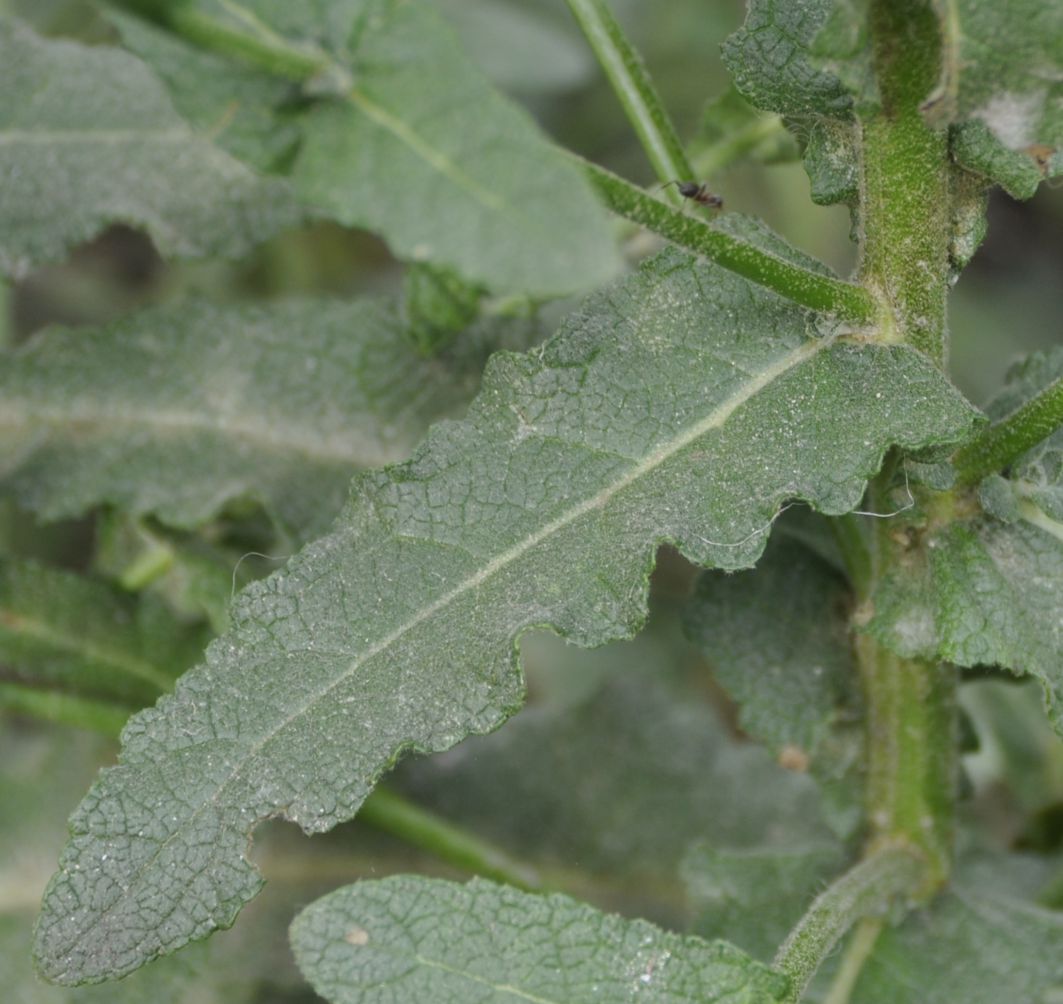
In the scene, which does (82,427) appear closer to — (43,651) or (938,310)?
(43,651)

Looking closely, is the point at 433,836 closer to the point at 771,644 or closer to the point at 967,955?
the point at 771,644

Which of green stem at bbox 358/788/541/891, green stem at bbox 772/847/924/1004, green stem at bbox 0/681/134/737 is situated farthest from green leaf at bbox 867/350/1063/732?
green stem at bbox 0/681/134/737

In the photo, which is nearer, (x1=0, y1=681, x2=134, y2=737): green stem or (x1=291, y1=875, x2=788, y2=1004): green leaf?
(x1=291, y1=875, x2=788, y2=1004): green leaf

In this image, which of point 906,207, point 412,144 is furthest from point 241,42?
point 906,207

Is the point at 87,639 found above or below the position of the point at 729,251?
below

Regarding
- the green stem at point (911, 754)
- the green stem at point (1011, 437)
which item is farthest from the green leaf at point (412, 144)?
the green stem at point (911, 754)

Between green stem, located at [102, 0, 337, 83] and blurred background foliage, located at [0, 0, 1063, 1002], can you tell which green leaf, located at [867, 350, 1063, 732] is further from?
green stem, located at [102, 0, 337, 83]
